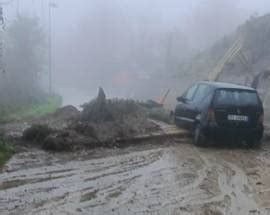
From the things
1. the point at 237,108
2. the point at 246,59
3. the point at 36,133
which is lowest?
the point at 36,133

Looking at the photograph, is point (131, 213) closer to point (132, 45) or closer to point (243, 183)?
point (243, 183)

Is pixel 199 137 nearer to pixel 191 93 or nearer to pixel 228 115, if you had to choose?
pixel 228 115

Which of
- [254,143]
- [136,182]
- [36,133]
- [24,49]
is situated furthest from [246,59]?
[24,49]

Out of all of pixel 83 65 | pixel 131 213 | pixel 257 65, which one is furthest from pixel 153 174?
pixel 83 65

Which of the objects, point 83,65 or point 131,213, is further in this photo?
point 83,65

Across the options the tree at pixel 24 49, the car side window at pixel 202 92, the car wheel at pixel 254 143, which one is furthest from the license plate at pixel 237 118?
the tree at pixel 24 49

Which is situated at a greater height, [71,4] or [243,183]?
[71,4]

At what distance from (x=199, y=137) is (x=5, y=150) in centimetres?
524

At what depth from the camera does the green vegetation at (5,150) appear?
1014cm

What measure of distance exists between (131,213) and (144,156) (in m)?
4.45

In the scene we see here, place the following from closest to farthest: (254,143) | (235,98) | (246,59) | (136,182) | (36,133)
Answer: (136,182) < (36,133) < (235,98) < (254,143) < (246,59)

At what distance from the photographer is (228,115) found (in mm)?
12789

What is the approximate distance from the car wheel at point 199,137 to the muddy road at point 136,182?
67 cm

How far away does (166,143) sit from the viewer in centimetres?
1340
